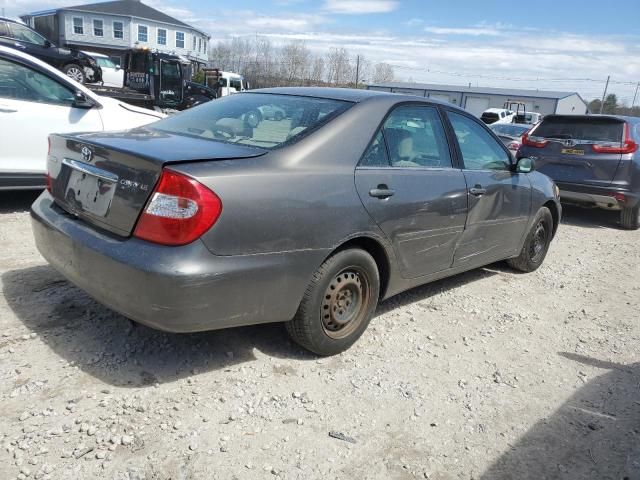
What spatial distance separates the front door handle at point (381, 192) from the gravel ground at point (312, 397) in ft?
3.33

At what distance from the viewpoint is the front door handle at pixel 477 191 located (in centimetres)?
410

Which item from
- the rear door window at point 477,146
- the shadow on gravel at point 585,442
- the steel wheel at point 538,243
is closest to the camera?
the shadow on gravel at point 585,442

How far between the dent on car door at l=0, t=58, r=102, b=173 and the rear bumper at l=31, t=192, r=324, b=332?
10.4 ft

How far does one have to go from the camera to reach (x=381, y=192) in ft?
10.8

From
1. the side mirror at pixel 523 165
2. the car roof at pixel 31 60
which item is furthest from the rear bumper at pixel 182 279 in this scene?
the car roof at pixel 31 60

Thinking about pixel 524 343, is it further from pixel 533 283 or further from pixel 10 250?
pixel 10 250

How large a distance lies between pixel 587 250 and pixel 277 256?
549cm

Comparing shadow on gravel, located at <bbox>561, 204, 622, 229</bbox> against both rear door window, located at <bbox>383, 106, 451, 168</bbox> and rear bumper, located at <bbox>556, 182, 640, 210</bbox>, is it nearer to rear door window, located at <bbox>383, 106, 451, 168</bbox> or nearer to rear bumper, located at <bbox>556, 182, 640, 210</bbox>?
rear bumper, located at <bbox>556, 182, 640, 210</bbox>

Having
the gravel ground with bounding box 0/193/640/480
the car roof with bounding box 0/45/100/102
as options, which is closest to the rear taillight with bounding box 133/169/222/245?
the gravel ground with bounding box 0/193/640/480

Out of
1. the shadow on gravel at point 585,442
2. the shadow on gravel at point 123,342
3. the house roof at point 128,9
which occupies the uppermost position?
the house roof at point 128,9

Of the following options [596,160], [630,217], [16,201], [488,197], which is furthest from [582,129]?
[16,201]

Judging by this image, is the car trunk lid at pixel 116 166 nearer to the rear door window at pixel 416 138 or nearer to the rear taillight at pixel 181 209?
the rear taillight at pixel 181 209

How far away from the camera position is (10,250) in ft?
15.2

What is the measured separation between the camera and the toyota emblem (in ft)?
9.70
